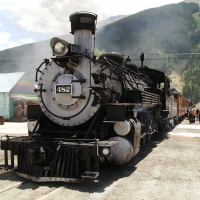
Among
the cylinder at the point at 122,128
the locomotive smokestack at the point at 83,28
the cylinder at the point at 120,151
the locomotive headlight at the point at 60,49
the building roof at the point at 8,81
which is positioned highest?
the building roof at the point at 8,81

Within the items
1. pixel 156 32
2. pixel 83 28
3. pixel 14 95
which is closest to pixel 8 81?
pixel 14 95

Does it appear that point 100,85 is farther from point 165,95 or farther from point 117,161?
point 165,95

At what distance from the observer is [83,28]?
6.11m

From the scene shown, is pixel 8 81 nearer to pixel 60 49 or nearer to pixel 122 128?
pixel 60 49

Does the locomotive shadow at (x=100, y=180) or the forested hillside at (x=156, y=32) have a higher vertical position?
the forested hillside at (x=156, y=32)

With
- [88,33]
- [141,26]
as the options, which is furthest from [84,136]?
[141,26]

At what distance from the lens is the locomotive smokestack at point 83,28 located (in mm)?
6094

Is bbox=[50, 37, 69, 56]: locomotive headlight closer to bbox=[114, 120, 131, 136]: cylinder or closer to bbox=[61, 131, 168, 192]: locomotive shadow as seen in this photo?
bbox=[114, 120, 131, 136]: cylinder

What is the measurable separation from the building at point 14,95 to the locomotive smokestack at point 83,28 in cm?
1897

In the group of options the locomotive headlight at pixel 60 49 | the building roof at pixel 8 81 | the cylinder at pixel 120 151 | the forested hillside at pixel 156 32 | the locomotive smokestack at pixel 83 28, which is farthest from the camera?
the forested hillside at pixel 156 32

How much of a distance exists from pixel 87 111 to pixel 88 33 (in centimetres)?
179

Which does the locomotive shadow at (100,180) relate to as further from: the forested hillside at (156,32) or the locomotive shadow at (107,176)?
the forested hillside at (156,32)

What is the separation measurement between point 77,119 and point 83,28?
→ 6.62ft

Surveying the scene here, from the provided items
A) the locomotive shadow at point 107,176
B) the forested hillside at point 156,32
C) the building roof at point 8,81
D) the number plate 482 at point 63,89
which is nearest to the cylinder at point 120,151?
the locomotive shadow at point 107,176
